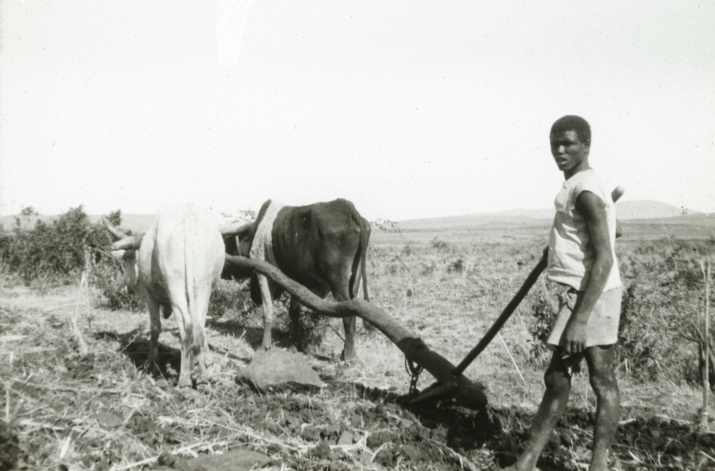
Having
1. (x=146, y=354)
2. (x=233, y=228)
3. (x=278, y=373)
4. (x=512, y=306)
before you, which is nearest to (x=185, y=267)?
(x=278, y=373)

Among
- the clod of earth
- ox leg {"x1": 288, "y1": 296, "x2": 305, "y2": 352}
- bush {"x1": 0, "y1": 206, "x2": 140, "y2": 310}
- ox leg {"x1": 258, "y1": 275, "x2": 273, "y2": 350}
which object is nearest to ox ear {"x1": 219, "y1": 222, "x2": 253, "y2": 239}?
ox leg {"x1": 258, "y1": 275, "x2": 273, "y2": 350}

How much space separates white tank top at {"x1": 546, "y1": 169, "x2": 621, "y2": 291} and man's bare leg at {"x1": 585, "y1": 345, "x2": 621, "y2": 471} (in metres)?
0.44

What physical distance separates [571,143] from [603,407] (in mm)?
1625

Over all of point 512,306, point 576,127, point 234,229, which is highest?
point 576,127

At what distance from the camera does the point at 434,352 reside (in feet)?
15.7

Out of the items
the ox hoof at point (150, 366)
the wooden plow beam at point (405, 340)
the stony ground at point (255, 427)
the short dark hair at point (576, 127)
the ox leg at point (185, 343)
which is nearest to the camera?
the short dark hair at point (576, 127)

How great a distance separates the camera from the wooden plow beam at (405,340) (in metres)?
4.41

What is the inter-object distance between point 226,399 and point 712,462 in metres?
3.99

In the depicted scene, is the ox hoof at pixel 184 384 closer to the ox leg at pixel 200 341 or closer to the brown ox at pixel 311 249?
the ox leg at pixel 200 341

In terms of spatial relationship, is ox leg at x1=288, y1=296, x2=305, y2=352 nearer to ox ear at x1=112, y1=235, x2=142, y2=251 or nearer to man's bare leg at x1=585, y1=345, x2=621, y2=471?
ox ear at x1=112, y1=235, x2=142, y2=251

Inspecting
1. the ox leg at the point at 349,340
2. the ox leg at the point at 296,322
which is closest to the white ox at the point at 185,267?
the ox leg at the point at 349,340

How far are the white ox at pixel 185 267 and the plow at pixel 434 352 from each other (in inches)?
38.3

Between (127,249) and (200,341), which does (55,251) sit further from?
(200,341)

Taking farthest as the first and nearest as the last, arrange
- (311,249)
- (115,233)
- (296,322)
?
(296,322)
(311,249)
(115,233)
